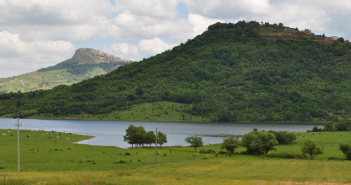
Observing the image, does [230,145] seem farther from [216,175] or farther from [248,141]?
[216,175]

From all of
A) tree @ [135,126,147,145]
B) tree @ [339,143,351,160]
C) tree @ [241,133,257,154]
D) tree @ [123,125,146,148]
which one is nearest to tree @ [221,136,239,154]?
tree @ [241,133,257,154]

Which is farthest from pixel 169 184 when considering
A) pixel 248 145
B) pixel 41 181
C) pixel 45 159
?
pixel 248 145

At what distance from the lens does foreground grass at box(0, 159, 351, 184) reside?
4122 cm

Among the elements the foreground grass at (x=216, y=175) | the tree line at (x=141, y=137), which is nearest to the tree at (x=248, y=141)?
the foreground grass at (x=216, y=175)

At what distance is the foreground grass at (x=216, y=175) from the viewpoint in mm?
41219

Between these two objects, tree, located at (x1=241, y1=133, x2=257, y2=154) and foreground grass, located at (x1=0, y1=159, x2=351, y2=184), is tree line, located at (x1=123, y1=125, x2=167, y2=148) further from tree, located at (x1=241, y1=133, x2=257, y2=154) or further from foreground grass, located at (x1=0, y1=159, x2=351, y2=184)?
foreground grass, located at (x1=0, y1=159, x2=351, y2=184)

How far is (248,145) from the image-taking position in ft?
300

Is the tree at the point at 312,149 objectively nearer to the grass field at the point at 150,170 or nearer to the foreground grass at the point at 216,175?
the grass field at the point at 150,170

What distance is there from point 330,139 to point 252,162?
6076 centimetres

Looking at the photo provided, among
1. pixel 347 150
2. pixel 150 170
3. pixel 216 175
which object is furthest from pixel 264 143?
pixel 150 170

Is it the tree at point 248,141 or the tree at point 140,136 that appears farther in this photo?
the tree at point 140,136

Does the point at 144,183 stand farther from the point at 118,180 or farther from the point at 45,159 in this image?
the point at 45,159

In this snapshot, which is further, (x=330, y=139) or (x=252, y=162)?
(x=330, y=139)

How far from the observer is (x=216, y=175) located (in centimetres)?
4988
